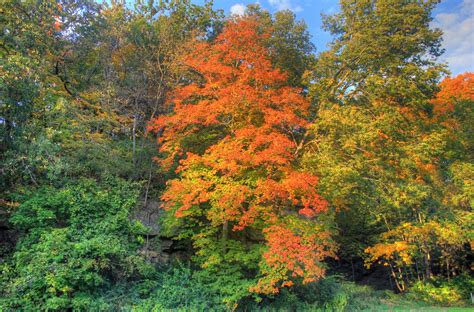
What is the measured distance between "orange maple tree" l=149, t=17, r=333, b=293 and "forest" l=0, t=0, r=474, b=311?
0.24 ft

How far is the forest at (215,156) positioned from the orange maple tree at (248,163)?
0.07 m

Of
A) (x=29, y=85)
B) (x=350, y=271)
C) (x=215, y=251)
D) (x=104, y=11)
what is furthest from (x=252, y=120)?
(x=350, y=271)

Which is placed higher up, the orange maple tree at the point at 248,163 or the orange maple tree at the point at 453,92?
the orange maple tree at the point at 453,92

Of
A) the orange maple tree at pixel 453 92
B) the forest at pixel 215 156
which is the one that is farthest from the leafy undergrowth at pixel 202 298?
the orange maple tree at pixel 453 92

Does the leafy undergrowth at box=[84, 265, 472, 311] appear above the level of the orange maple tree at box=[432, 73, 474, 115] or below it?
below

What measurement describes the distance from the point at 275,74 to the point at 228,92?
190 cm

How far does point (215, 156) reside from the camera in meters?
9.62

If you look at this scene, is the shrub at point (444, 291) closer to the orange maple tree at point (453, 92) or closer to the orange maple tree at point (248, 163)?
the orange maple tree at point (248, 163)

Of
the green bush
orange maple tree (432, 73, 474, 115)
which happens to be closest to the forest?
the green bush

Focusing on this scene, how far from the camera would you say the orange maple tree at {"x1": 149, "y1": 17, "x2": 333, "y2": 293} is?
8.93 metres

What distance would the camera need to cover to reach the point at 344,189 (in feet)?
29.4

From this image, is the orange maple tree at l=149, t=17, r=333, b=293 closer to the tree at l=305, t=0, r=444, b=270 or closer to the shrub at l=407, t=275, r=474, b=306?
the tree at l=305, t=0, r=444, b=270

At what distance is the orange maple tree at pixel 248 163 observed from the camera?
352 inches

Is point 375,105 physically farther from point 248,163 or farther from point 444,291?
point 444,291
